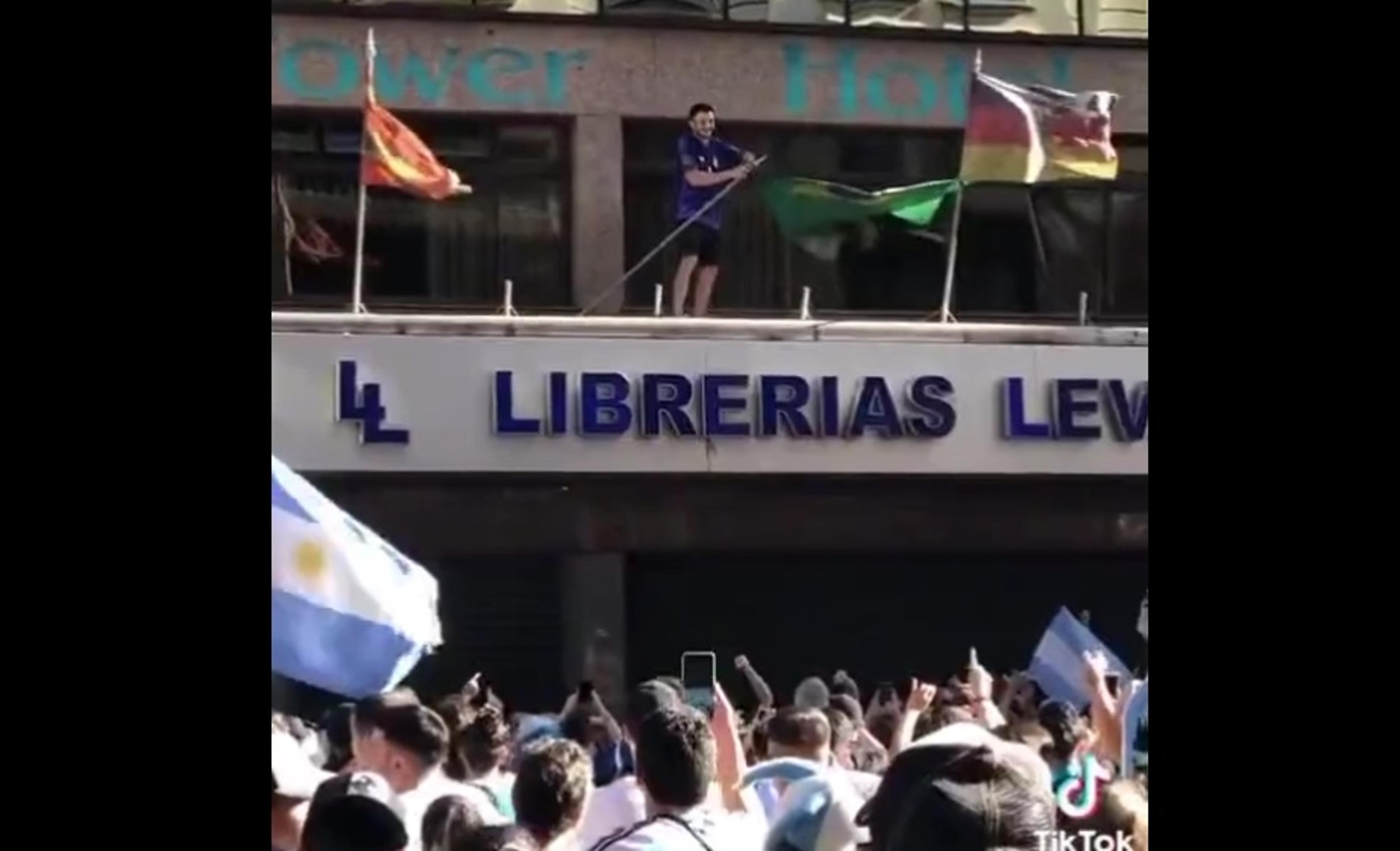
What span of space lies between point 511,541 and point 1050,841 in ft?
6.29

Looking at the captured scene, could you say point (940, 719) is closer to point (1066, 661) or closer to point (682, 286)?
point (1066, 661)

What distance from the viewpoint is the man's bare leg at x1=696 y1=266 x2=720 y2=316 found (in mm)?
6891

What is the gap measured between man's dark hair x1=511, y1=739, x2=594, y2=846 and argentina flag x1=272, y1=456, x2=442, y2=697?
1.58 feet

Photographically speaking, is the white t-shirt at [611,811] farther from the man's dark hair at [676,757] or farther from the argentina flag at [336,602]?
the argentina flag at [336,602]

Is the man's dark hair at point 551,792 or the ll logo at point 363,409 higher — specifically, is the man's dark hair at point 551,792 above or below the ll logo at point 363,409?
below

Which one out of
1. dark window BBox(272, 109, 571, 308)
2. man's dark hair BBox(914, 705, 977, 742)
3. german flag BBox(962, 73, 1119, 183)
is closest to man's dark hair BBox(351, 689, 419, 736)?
dark window BBox(272, 109, 571, 308)

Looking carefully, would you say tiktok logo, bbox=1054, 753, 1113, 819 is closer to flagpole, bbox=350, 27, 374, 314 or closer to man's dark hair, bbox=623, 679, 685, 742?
man's dark hair, bbox=623, 679, 685, 742

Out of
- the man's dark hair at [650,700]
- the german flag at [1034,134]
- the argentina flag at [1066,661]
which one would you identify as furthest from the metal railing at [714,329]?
the man's dark hair at [650,700]

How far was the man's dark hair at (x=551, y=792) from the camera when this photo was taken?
593 cm

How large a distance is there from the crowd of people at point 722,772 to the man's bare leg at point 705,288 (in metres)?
1.24

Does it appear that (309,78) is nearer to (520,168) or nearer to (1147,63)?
(520,168)
